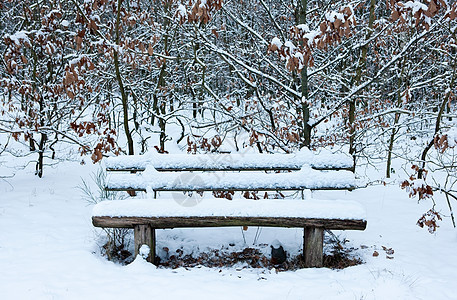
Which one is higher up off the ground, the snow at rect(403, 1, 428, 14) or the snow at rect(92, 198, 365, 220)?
the snow at rect(403, 1, 428, 14)

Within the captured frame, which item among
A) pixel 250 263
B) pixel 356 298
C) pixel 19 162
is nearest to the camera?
pixel 356 298

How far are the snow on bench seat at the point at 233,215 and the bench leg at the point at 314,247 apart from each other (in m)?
0.13

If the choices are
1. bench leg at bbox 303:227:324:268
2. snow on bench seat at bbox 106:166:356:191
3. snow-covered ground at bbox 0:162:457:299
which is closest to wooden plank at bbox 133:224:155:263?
snow-covered ground at bbox 0:162:457:299

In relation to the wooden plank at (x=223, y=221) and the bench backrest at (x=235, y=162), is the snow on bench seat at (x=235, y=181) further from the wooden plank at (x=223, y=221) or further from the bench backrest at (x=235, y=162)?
the wooden plank at (x=223, y=221)

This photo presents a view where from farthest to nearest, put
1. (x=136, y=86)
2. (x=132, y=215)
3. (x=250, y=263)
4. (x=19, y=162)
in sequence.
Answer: (x=19, y=162), (x=136, y=86), (x=250, y=263), (x=132, y=215)

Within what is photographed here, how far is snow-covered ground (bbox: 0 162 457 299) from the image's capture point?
9.41 feet

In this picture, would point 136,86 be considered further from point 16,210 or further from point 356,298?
point 356,298

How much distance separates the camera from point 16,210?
4.77 m

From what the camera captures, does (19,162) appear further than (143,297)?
Yes

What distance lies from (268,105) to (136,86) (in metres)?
3.20

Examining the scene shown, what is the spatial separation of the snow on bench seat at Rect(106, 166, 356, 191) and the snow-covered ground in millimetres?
778

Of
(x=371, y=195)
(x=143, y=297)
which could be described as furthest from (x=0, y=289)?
(x=371, y=195)

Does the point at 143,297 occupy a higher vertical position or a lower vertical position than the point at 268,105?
lower

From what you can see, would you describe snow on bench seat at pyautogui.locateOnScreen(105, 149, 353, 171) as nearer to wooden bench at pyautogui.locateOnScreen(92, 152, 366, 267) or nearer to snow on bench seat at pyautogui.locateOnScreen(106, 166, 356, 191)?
wooden bench at pyautogui.locateOnScreen(92, 152, 366, 267)
